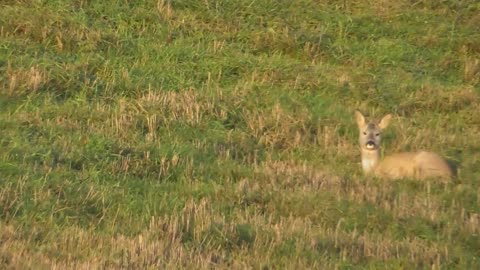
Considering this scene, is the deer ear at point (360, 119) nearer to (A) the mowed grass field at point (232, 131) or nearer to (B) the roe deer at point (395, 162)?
(B) the roe deer at point (395, 162)

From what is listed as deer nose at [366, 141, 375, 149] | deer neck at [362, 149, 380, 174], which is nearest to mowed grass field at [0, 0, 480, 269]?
deer neck at [362, 149, 380, 174]

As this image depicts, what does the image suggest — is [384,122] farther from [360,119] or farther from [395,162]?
[395,162]

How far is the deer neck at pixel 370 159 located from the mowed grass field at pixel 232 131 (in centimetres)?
11

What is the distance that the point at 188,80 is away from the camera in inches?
493

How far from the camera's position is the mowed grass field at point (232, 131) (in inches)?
289

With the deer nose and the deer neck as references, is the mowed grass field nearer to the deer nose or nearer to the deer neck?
the deer neck

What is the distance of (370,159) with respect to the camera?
10.2 meters

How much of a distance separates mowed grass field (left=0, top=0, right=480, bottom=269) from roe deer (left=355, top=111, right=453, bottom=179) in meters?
0.16

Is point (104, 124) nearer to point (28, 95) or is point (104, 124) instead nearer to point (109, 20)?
point (28, 95)

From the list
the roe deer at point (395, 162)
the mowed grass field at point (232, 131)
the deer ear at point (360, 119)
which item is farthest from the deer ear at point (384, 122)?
the mowed grass field at point (232, 131)

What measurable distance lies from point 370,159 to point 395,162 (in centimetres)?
32

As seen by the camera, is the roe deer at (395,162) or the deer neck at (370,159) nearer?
the roe deer at (395,162)

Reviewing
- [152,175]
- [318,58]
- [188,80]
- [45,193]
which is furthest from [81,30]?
[45,193]

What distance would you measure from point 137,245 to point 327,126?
4523 millimetres
